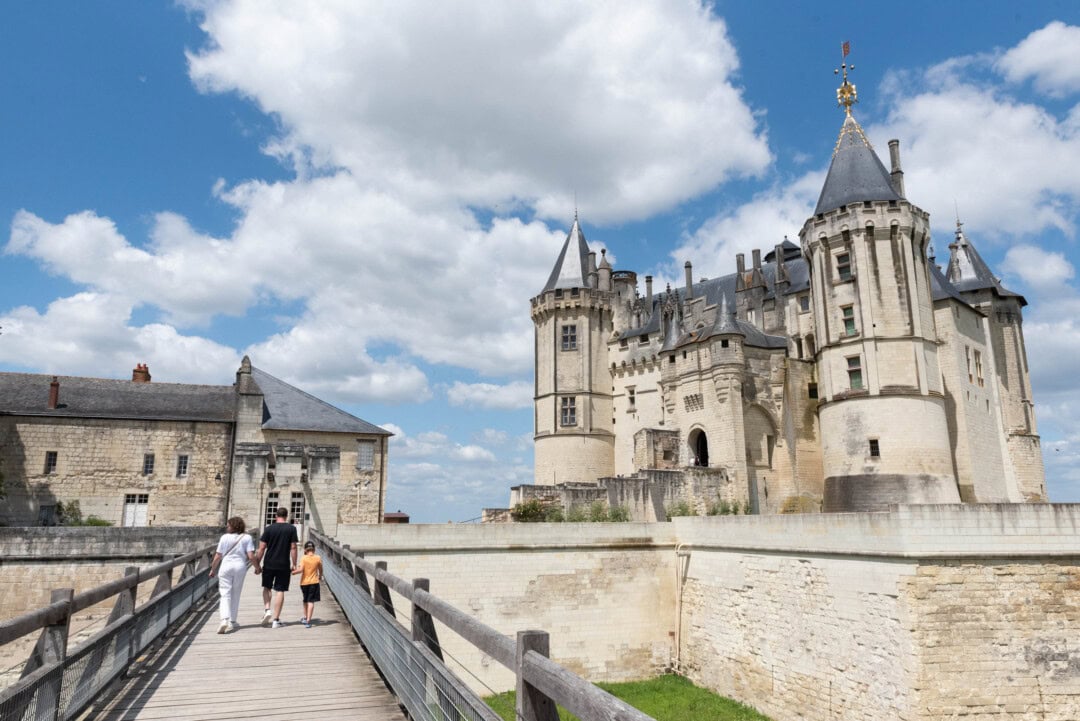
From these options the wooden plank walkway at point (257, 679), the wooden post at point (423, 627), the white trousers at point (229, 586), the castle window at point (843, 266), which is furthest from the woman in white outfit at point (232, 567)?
the castle window at point (843, 266)

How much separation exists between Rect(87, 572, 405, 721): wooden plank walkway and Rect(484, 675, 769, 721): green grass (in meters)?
11.4

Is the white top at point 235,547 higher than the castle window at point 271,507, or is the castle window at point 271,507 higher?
the castle window at point 271,507

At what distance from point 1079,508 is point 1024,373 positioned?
26611mm

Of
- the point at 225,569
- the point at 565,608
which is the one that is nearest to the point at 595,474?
the point at 565,608

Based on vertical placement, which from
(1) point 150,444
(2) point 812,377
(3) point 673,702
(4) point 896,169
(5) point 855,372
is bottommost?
(3) point 673,702

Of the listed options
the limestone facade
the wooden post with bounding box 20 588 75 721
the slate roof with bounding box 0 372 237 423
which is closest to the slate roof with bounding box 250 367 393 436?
the limestone facade

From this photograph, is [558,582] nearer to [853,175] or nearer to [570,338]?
[570,338]

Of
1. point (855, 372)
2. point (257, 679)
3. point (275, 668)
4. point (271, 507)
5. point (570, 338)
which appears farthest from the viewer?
point (570, 338)

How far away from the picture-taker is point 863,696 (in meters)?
16.6

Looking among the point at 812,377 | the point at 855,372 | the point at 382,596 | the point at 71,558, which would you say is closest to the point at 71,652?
the point at 382,596

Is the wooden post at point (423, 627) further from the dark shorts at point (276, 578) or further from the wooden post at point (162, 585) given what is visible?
the dark shorts at point (276, 578)

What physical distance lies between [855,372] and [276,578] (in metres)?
28.3

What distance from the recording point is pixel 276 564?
31.6ft

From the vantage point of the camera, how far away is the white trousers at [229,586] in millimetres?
8922
